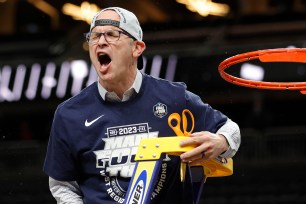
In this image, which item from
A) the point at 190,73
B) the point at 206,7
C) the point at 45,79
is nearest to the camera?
the point at 190,73

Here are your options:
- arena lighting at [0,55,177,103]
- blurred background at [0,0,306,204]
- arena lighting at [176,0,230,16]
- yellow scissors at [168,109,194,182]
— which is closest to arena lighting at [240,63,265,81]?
blurred background at [0,0,306,204]

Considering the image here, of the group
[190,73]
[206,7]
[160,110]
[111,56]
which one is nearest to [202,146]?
[160,110]

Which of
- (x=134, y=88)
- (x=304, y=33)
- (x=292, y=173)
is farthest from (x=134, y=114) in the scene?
(x=304, y=33)

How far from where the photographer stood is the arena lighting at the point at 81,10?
27.2 ft

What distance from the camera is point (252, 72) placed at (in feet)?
21.6

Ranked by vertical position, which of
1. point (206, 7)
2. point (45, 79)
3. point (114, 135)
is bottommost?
point (45, 79)

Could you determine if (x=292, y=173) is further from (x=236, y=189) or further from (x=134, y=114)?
(x=134, y=114)

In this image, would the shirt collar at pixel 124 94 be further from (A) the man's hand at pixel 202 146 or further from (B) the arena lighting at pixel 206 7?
(B) the arena lighting at pixel 206 7

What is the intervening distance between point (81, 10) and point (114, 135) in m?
6.04

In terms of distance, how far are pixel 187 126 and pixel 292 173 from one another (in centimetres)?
372

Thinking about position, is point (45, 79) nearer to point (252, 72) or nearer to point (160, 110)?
point (252, 72)

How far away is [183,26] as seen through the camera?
319 inches

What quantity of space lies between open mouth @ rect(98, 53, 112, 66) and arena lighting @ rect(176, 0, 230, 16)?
17.1 ft

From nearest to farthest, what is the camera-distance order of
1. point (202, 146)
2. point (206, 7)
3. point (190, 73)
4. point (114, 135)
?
1. point (202, 146)
2. point (114, 135)
3. point (190, 73)
4. point (206, 7)
